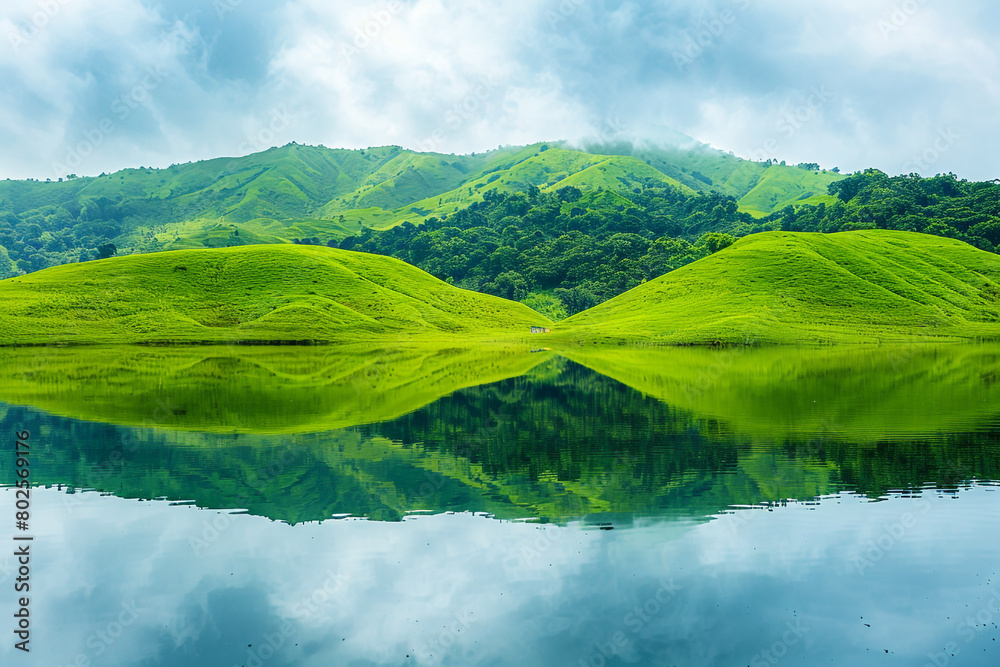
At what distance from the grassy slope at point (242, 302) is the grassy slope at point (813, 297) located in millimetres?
25416

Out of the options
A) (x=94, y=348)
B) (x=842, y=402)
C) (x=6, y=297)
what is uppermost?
(x=6, y=297)

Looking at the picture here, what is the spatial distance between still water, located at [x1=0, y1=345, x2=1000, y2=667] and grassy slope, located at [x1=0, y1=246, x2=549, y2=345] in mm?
70064

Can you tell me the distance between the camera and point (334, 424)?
33719 millimetres

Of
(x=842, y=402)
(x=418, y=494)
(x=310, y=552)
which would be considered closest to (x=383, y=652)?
(x=310, y=552)

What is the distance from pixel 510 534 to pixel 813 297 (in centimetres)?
11141

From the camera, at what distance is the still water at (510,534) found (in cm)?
1309

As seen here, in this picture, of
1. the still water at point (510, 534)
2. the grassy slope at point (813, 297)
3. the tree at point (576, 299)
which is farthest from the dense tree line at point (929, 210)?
the still water at point (510, 534)

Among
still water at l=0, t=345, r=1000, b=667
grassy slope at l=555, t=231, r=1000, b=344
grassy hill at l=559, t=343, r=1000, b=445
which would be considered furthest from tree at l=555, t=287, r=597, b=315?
still water at l=0, t=345, r=1000, b=667

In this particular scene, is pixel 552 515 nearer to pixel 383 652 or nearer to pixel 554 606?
pixel 554 606

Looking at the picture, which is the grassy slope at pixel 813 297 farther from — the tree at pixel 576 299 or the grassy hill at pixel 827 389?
the tree at pixel 576 299

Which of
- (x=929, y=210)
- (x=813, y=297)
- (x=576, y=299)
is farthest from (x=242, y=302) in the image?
(x=929, y=210)

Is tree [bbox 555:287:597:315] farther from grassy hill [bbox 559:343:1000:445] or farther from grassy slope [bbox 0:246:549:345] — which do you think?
grassy hill [bbox 559:343:1000:445]

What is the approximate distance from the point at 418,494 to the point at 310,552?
17.8 feet

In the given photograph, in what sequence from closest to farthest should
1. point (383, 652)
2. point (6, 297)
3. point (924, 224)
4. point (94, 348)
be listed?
point (383, 652) → point (94, 348) → point (6, 297) → point (924, 224)
